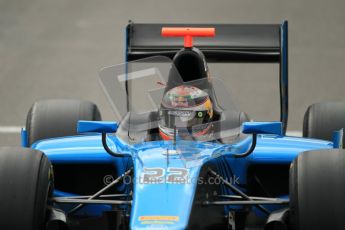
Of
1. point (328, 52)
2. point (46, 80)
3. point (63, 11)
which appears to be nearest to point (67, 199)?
point (46, 80)

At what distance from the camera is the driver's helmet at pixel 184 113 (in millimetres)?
7430

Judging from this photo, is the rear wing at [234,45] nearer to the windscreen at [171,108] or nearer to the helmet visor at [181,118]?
the windscreen at [171,108]

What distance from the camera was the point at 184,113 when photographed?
743 cm

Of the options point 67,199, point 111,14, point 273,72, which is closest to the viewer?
point 67,199

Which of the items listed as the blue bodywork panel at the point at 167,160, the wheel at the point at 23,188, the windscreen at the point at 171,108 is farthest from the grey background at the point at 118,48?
the wheel at the point at 23,188

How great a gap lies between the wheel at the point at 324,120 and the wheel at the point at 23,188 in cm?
303

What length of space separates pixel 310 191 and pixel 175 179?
0.88m

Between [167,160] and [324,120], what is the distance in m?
2.61

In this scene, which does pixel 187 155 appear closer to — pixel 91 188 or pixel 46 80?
pixel 91 188

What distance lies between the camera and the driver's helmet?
7.43 m

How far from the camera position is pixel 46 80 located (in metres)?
13.6

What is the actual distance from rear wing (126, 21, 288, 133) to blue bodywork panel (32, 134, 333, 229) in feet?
3.74

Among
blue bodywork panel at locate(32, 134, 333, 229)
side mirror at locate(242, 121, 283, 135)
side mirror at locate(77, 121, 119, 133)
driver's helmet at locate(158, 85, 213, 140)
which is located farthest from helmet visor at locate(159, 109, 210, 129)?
side mirror at locate(242, 121, 283, 135)

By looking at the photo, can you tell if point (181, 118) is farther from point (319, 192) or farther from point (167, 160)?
point (319, 192)
